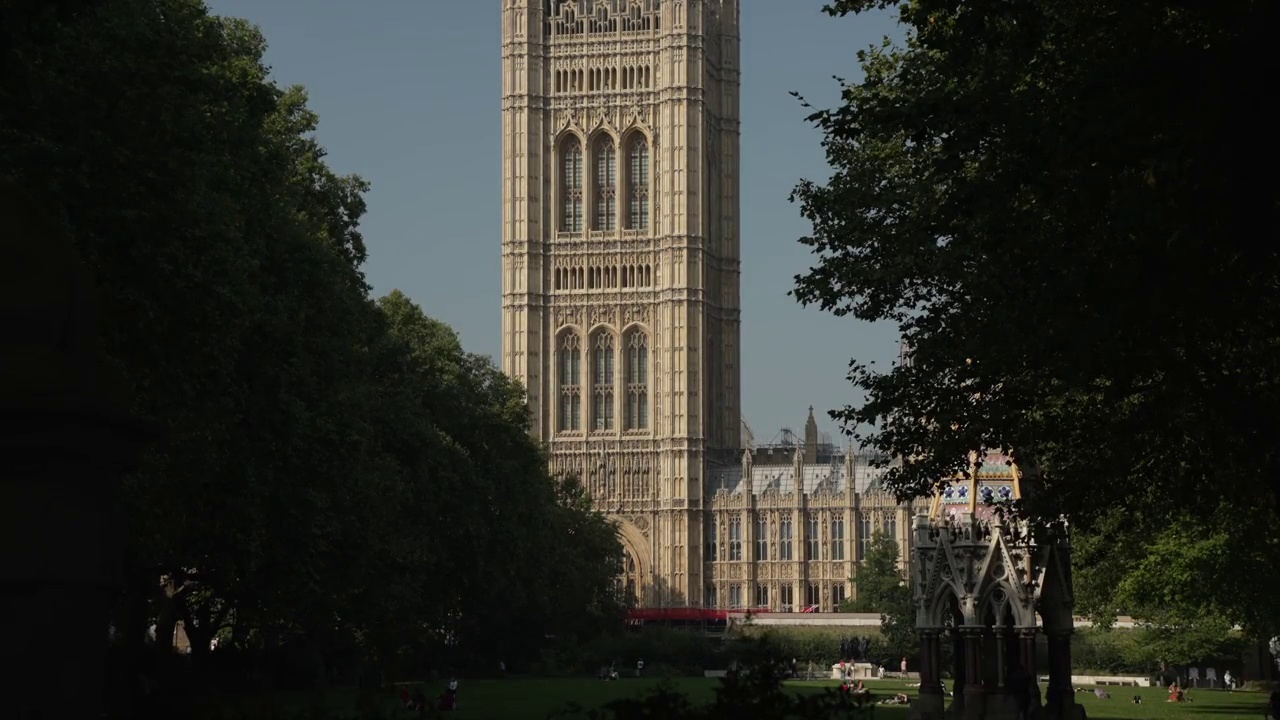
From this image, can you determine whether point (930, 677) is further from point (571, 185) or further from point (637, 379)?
point (571, 185)

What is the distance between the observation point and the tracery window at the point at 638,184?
13300 cm

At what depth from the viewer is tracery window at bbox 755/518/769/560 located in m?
134

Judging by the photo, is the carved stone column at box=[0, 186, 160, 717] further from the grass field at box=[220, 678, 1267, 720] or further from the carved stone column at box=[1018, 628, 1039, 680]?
the carved stone column at box=[1018, 628, 1039, 680]

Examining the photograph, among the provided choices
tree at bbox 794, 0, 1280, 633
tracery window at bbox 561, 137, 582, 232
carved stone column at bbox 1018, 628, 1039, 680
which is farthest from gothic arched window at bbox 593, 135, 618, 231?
tree at bbox 794, 0, 1280, 633

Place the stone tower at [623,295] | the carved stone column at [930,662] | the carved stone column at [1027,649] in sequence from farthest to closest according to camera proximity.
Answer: the stone tower at [623,295], the carved stone column at [930,662], the carved stone column at [1027,649]

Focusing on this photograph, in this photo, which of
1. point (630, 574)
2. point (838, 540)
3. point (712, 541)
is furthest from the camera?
point (838, 540)

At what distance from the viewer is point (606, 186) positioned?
133 metres

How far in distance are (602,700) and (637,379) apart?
246ft

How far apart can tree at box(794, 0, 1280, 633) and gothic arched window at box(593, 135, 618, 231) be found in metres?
99.1

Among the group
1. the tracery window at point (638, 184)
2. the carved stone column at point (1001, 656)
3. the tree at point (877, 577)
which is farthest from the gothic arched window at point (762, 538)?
the carved stone column at point (1001, 656)

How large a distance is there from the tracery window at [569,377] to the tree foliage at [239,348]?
206 ft

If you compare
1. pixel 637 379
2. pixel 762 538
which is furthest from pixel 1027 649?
pixel 762 538

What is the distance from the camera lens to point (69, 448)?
7.74 meters

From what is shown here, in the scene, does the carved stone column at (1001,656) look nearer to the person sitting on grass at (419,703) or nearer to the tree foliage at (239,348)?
the tree foliage at (239,348)
